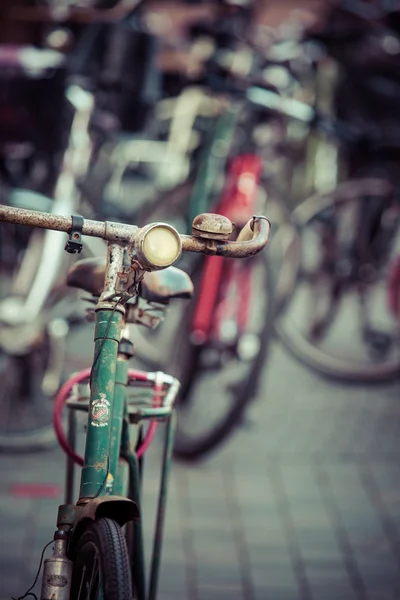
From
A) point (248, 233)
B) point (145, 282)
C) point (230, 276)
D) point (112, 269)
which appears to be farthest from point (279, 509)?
point (112, 269)

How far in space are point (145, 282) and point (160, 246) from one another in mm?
515

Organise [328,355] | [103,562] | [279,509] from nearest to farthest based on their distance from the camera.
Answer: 1. [103,562]
2. [279,509]
3. [328,355]

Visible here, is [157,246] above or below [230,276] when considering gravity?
below

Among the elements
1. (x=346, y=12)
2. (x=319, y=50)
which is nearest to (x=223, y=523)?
(x=319, y=50)

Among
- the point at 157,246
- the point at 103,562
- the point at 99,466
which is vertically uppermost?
the point at 157,246

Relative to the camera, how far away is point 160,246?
2.48m

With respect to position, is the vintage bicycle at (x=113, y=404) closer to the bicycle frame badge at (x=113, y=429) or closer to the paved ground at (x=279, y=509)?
the bicycle frame badge at (x=113, y=429)

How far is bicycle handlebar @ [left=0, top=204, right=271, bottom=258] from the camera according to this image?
253 cm

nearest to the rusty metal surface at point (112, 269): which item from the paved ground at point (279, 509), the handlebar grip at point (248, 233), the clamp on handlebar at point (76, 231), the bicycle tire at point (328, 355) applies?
the clamp on handlebar at point (76, 231)

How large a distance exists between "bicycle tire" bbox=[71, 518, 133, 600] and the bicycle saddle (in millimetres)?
771

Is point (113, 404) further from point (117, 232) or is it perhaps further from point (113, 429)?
point (117, 232)

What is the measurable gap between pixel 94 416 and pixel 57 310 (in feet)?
9.85

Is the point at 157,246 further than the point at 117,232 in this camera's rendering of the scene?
No

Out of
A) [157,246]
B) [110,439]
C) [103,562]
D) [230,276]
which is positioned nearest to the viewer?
[103,562]
